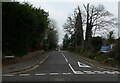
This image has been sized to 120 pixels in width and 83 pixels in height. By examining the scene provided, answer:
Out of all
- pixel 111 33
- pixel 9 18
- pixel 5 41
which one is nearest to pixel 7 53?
pixel 5 41

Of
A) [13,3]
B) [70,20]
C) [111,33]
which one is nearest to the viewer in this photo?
[13,3]

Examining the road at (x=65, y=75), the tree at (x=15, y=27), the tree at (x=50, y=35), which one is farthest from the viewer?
the tree at (x=50, y=35)

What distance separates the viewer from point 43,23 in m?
52.3

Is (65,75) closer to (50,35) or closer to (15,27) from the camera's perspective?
(15,27)

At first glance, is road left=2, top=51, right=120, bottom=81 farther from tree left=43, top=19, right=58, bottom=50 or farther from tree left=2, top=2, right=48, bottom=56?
tree left=43, top=19, right=58, bottom=50

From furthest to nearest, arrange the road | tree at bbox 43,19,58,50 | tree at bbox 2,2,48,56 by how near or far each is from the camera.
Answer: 1. tree at bbox 43,19,58,50
2. tree at bbox 2,2,48,56
3. the road

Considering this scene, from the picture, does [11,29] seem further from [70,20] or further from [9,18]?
[70,20]

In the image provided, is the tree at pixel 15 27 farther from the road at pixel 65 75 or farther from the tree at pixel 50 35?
the tree at pixel 50 35

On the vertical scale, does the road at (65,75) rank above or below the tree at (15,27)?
below

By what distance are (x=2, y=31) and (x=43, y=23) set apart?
20.3 m

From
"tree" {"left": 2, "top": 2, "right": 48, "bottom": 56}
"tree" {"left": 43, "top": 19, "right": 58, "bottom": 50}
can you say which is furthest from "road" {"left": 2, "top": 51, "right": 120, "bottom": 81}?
"tree" {"left": 43, "top": 19, "right": 58, "bottom": 50}

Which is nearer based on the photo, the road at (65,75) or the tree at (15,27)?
the road at (65,75)

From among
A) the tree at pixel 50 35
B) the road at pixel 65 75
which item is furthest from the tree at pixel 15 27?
the tree at pixel 50 35

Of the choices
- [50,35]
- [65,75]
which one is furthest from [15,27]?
[50,35]
